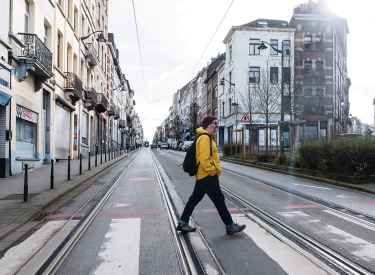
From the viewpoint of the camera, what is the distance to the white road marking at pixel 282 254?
12.4ft

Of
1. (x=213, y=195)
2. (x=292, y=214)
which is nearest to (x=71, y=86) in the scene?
(x=292, y=214)

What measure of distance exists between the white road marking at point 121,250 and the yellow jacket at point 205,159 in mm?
1324

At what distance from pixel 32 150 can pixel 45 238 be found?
39.2 feet

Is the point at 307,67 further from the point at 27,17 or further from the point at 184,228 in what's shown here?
the point at 184,228

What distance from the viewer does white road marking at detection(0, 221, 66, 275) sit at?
3949 mm

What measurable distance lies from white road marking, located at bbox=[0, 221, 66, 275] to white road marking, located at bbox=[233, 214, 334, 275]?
2898 mm

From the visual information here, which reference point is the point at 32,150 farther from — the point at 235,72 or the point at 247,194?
the point at 235,72

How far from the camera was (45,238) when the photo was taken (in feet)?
16.7

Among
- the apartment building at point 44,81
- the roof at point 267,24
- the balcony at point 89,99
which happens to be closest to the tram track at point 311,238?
the apartment building at point 44,81

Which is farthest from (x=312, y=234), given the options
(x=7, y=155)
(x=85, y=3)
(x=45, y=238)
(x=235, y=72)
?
(x=235, y=72)

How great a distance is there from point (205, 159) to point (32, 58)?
11.1 m

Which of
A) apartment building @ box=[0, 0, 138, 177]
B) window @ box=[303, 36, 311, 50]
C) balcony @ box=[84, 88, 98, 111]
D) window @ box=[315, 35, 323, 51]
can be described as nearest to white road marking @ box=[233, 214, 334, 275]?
apartment building @ box=[0, 0, 138, 177]

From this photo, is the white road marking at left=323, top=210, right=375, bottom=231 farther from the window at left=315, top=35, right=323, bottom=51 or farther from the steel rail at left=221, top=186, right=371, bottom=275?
the window at left=315, top=35, right=323, bottom=51

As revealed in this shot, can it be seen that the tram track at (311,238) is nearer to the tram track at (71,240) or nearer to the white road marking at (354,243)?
the white road marking at (354,243)
